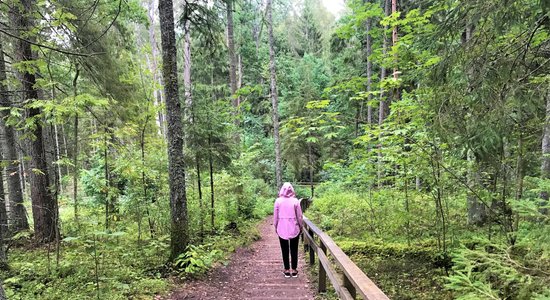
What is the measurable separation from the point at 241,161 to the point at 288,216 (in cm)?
747

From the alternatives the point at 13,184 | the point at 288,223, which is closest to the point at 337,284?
the point at 288,223

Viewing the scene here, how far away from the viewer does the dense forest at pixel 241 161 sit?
373cm

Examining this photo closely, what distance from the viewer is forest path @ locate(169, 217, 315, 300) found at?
221 inches

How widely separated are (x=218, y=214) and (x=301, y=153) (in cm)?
1329

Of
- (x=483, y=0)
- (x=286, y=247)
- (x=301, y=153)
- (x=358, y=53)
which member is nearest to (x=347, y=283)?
(x=286, y=247)

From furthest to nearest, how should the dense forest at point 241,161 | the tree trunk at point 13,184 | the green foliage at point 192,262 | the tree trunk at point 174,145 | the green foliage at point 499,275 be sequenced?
1. the tree trunk at point 13,184
2. the tree trunk at point 174,145
3. the green foliage at point 192,262
4. the dense forest at point 241,161
5. the green foliage at point 499,275

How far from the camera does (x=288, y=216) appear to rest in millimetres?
6688

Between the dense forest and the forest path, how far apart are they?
1.21 ft

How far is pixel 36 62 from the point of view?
5555 millimetres

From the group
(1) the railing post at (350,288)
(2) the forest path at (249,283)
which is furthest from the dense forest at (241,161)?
(1) the railing post at (350,288)

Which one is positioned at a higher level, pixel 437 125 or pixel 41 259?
pixel 437 125

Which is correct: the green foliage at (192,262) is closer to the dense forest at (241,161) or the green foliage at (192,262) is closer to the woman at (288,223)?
the dense forest at (241,161)

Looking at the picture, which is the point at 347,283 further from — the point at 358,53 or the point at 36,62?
the point at 358,53

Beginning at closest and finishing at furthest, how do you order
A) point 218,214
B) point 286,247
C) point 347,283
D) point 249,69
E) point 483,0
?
1. point 483,0
2. point 347,283
3. point 286,247
4. point 218,214
5. point 249,69
